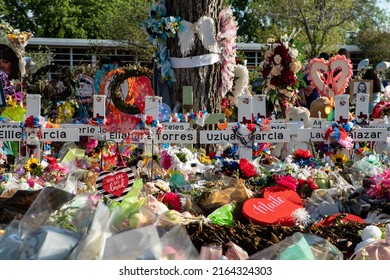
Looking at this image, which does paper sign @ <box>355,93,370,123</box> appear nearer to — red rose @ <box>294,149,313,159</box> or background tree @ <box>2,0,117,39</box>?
red rose @ <box>294,149,313,159</box>

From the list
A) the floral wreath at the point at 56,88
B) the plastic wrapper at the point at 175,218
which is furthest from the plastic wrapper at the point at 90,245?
the floral wreath at the point at 56,88

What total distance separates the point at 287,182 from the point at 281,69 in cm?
480

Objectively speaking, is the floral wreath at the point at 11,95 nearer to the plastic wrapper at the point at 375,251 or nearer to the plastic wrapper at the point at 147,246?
the plastic wrapper at the point at 375,251

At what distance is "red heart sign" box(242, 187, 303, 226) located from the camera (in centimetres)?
382

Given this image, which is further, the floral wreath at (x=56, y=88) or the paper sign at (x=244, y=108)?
the floral wreath at (x=56, y=88)

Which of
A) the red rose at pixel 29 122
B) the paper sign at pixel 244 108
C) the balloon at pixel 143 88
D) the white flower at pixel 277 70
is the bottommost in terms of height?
the red rose at pixel 29 122

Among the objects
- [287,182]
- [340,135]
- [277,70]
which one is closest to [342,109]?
[340,135]

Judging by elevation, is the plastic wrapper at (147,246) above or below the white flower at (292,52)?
below

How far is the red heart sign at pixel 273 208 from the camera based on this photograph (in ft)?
12.5

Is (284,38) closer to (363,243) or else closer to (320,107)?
(320,107)

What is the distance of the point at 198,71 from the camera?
8.27 m

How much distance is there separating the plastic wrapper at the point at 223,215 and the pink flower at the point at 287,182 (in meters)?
0.48
